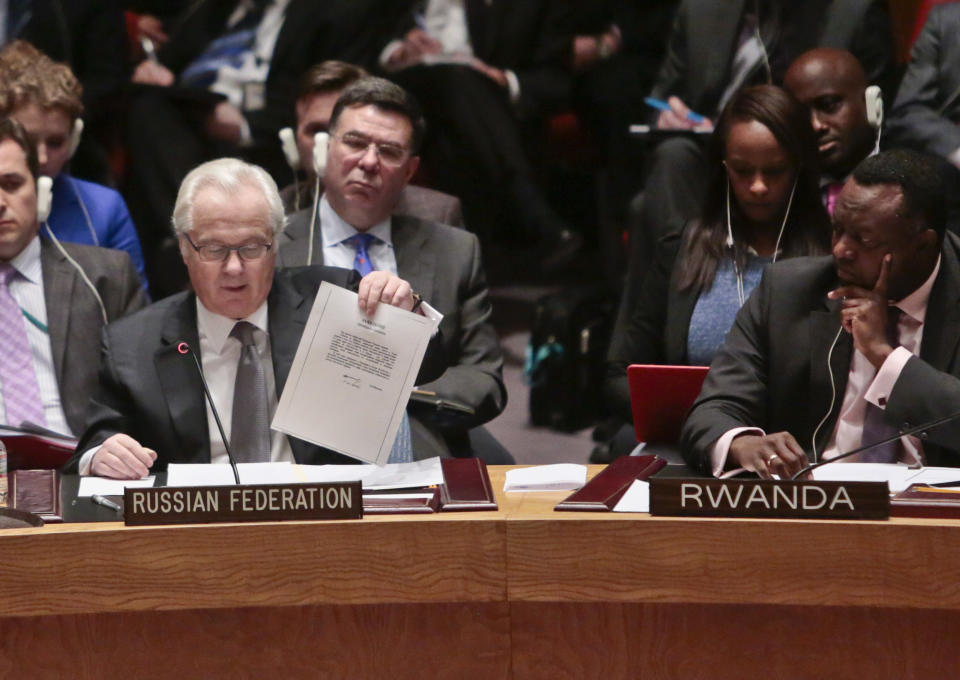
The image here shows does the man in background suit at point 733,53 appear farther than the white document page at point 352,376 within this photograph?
Yes

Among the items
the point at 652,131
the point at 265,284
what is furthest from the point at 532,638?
the point at 652,131

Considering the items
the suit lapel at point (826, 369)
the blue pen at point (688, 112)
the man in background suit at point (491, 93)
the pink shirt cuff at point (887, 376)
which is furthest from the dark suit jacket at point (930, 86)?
the pink shirt cuff at point (887, 376)

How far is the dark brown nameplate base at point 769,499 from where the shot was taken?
1754 millimetres

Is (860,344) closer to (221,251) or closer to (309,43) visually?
(221,251)

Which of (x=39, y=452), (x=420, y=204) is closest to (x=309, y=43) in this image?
(x=420, y=204)

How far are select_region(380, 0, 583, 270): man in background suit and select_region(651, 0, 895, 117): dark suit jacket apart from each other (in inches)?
27.2

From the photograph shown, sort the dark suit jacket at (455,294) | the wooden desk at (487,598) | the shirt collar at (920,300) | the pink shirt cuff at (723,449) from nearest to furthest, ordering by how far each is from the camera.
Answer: the wooden desk at (487,598) → the pink shirt cuff at (723,449) → the shirt collar at (920,300) → the dark suit jacket at (455,294)

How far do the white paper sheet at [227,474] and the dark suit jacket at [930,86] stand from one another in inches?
80.6

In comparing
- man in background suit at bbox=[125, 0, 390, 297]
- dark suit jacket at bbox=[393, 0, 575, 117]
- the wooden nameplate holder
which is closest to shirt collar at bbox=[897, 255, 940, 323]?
the wooden nameplate holder

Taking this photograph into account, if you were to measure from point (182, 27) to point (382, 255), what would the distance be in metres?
1.93

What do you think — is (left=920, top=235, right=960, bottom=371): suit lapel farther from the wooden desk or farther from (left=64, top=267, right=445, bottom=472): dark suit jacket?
(left=64, top=267, right=445, bottom=472): dark suit jacket

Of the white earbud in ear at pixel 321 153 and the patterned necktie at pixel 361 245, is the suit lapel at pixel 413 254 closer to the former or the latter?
the patterned necktie at pixel 361 245

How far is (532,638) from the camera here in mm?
1872

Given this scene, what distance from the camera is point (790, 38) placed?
380cm
